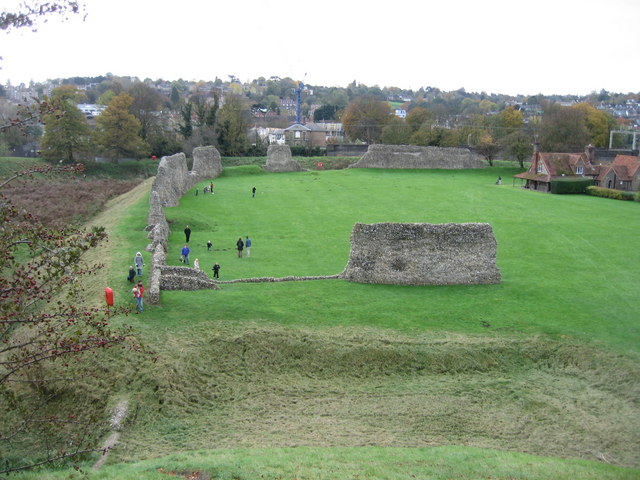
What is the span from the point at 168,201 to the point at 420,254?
20.9 m

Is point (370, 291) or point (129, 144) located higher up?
point (129, 144)

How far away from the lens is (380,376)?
57.9 feet

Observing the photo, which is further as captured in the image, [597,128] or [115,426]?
[597,128]

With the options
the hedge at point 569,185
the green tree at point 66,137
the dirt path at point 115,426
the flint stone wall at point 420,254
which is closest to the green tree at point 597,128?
the hedge at point 569,185

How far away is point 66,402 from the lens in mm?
15359

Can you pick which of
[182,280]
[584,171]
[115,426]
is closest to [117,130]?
→ [182,280]

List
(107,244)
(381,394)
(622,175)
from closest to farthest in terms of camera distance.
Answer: (381,394), (107,244), (622,175)

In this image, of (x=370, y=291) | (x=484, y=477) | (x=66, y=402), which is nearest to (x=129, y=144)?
(x=370, y=291)

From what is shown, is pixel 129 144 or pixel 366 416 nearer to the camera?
pixel 366 416

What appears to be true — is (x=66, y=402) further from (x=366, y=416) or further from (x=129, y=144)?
(x=129, y=144)

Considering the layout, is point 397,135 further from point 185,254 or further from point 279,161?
point 185,254

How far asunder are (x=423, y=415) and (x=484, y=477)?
3.48 meters

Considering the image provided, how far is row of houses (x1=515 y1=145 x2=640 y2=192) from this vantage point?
53531 mm

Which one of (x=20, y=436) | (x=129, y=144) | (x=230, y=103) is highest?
(x=230, y=103)
